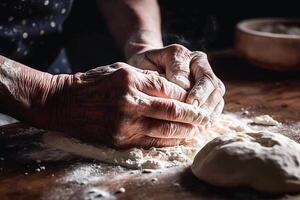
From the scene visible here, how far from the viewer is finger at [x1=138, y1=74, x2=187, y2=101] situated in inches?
45.9

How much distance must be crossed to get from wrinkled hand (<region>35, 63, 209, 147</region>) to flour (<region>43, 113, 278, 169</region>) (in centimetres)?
2

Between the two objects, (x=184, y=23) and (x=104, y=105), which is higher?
(x=104, y=105)

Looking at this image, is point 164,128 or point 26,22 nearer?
point 164,128

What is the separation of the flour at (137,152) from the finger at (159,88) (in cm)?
12

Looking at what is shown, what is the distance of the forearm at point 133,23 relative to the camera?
5.55 feet

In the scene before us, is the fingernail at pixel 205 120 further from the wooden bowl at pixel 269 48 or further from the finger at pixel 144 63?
the wooden bowl at pixel 269 48

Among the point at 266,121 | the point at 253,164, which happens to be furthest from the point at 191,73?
the point at 253,164

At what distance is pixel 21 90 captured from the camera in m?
1.17

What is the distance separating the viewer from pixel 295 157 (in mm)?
1012

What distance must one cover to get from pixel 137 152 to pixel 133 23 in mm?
799

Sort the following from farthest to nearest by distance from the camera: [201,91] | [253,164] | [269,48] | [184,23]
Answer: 1. [184,23]
2. [269,48]
3. [201,91]
4. [253,164]

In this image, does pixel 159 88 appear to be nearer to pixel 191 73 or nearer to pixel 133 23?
pixel 191 73

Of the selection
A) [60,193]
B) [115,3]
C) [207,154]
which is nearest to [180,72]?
[207,154]

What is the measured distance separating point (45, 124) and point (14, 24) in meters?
0.51
